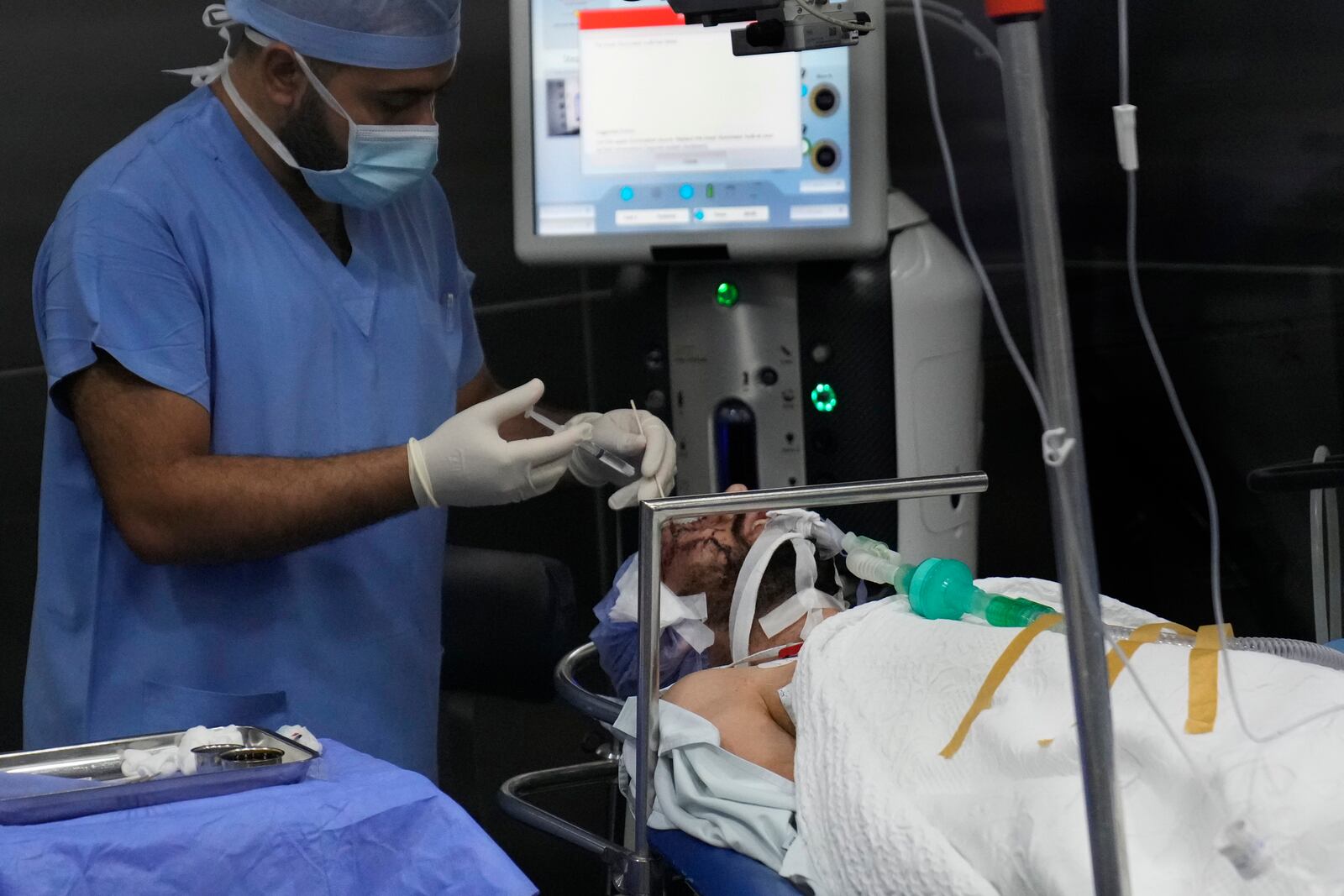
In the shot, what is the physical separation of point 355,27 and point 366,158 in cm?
16

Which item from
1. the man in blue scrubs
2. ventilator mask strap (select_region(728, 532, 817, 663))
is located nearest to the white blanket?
ventilator mask strap (select_region(728, 532, 817, 663))

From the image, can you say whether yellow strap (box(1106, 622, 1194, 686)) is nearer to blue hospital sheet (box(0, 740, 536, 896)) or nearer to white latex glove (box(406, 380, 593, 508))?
blue hospital sheet (box(0, 740, 536, 896))

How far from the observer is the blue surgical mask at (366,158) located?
1.80 m

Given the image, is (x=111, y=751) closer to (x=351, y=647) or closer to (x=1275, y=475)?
(x=351, y=647)

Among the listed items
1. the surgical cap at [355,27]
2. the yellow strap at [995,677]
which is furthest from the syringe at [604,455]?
the yellow strap at [995,677]

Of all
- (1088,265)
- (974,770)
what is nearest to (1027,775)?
(974,770)

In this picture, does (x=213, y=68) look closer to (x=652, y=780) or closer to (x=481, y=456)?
(x=481, y=456)

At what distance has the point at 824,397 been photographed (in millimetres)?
2262

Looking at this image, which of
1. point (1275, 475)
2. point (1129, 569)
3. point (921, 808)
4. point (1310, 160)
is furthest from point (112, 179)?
point (1129, 569)

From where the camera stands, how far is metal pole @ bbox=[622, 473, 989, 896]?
1.32 m

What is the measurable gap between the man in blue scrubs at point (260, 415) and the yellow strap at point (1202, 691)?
2.74ft

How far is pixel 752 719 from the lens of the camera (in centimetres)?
148

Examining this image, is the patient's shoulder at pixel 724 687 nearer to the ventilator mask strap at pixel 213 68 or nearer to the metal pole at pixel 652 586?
the metal pole at pixel 652 586

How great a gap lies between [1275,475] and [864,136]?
0.77m
